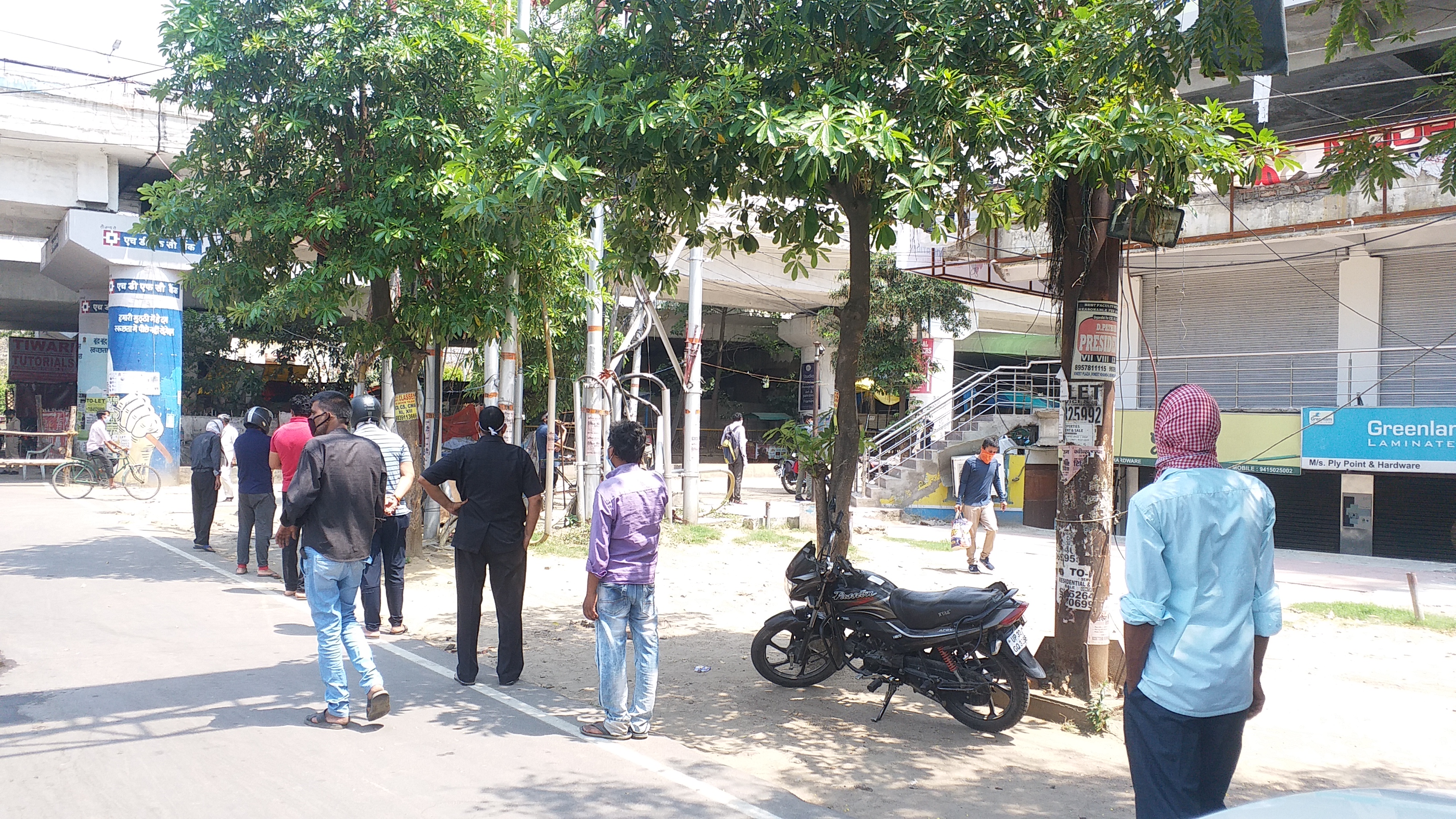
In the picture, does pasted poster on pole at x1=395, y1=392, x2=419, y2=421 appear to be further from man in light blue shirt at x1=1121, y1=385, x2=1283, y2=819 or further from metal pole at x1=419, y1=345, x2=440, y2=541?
man in light blue shirt at x1=1121, y1=385, x2=1283, y2=819

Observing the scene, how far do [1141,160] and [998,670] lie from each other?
120 inches

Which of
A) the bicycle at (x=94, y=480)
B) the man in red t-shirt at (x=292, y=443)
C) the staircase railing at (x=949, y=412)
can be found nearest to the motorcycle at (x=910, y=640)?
the man in red t-shirt at (x=292, y=443)

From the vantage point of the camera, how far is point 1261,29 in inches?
274

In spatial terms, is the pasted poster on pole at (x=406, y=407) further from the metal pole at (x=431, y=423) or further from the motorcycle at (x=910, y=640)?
the motorcycle at (x=910, y=640)

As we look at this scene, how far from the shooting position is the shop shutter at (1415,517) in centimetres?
1475

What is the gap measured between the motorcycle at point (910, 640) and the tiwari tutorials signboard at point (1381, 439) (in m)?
11.2

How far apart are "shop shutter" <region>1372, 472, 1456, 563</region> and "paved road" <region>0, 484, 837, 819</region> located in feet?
47.1

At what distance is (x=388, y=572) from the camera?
8.27 m

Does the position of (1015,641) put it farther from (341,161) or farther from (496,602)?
(341,161)

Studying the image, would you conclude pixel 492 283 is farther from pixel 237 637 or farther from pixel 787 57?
pixel 787 57

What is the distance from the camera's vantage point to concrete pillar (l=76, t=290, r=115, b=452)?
23922 mm

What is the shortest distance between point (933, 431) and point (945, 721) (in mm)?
15667

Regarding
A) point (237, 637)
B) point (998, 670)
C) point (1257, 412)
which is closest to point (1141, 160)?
point (998, 670)

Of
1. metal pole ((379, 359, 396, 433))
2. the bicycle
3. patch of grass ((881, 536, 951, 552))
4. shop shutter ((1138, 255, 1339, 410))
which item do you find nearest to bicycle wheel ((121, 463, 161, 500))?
the bicycle
